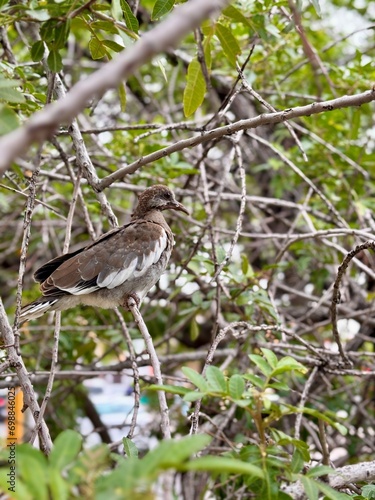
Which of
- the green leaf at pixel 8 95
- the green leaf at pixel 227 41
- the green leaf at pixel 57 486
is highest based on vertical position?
the green leaf at pixel 227 41

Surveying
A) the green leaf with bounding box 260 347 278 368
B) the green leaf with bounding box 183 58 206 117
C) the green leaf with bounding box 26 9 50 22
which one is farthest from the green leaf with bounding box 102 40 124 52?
the green leaf with bounding box 260 347 278 368

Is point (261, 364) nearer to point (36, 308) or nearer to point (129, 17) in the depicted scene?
point (129, 17)

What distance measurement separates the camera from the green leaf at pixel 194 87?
73.6 inches

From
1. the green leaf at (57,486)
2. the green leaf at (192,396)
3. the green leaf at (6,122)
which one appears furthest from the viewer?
the green leaf at (192,396)

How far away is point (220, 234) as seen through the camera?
3883 mm

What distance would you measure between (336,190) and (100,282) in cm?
201

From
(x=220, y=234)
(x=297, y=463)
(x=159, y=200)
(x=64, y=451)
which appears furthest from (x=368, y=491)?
(x=220, y=234)

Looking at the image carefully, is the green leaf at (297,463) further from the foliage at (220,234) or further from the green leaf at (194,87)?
the green leaf at (194,87)

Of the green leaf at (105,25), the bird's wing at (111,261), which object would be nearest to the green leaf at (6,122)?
the green leaf at (105,25)

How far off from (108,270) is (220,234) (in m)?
1.34

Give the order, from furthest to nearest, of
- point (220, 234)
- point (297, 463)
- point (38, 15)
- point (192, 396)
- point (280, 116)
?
1. point (220, 234)
2. point (280, 116)
3. point (38, 15)
4. point (297, 463)
5. point (192, 396)

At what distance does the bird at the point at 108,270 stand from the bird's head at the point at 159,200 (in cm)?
8

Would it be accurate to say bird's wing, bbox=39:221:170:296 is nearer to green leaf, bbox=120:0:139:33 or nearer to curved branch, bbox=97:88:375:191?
curved branch, bbox=97:88:375:191

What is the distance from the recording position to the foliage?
1.39 meters
